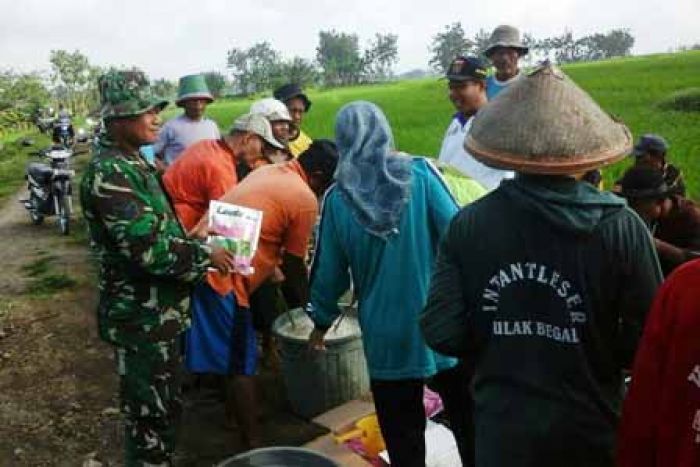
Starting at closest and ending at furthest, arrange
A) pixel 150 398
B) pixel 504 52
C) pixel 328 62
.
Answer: pixel 150 398 < pixel 504 52 < pixel 328 62

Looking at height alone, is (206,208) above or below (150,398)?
above

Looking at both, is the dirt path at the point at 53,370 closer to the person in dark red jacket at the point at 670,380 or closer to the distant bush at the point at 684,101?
the person in dark red jacket at the point at 670,380

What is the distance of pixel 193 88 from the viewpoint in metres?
5.40

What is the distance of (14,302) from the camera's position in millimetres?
6262

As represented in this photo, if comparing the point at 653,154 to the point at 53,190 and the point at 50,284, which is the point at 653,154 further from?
the point at 53,190

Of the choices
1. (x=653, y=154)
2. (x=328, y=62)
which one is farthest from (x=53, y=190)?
(x=328, y=62)

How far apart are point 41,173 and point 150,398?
318 inches

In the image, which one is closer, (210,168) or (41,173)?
(210,168)

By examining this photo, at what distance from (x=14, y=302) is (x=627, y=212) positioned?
6027mm

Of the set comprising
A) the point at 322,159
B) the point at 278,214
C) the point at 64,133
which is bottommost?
the point at 64,133

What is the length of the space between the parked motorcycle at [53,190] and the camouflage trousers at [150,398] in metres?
7.22

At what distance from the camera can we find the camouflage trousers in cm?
264

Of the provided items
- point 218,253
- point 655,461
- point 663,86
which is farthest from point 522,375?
point 663,86

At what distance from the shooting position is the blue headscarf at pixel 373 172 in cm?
236
